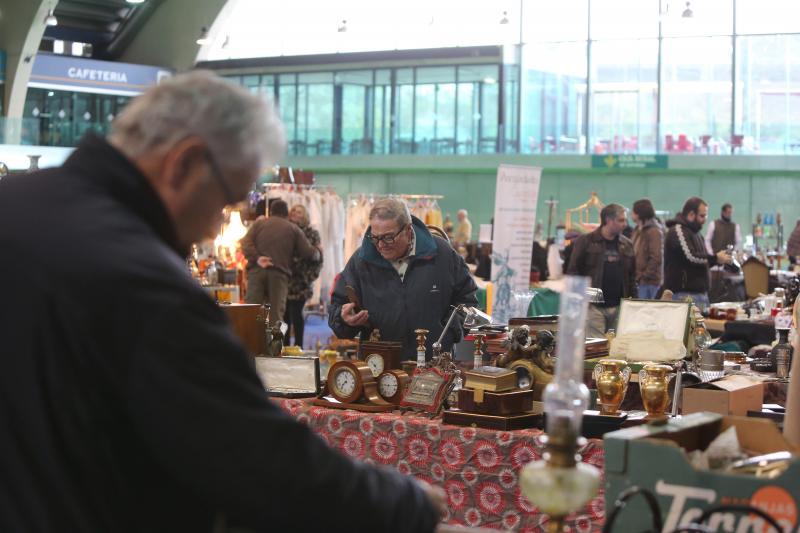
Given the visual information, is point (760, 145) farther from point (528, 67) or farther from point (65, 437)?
point (65, 437)

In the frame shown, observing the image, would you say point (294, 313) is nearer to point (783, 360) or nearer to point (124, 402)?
point (783, 360)

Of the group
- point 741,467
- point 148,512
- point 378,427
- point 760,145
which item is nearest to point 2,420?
point 148,512

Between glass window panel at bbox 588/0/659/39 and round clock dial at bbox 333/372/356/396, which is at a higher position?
glass window panel at bbox 588/0/659/39

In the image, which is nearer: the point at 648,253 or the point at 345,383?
the point at 345,383

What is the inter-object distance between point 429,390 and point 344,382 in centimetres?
31

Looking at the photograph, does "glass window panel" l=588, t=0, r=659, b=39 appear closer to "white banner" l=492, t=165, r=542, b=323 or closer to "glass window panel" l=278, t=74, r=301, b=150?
"glass window panel" l=278, t=74, r=301, b=150

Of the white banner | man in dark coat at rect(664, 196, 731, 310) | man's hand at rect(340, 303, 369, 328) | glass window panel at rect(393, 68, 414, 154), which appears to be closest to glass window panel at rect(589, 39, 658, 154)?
glass window panel at rect(393, 68, 414, 154)

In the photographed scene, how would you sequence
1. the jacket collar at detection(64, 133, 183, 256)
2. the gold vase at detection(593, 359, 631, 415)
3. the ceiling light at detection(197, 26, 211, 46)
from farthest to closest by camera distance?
the ceiling light at detection(197, 26, 211, 46) → the gold vase at detection(593, 359, 631, 415) → the jacket collar at detection(64, 133, 183, 256)

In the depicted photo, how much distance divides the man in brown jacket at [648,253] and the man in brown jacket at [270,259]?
2.99 meters

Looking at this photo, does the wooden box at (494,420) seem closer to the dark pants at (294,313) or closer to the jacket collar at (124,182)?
the jacket collar at (124,182)

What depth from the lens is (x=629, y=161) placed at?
22062 millimetres

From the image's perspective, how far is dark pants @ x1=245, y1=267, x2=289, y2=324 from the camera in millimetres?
9984

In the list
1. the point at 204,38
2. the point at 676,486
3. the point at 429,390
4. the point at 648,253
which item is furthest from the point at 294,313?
the point at 204,38

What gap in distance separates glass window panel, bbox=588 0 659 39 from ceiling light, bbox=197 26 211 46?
28.0 feet
